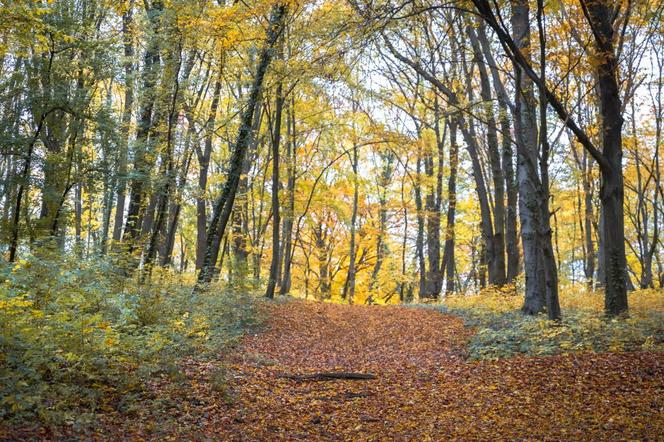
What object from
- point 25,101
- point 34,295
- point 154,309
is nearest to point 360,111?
point 25,101

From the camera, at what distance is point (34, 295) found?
643 centimetres

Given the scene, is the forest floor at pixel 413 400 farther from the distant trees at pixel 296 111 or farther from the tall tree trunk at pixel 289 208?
the tall tree trunk at pixel 289 208

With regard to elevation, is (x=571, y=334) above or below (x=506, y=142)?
below

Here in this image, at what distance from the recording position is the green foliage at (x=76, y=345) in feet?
15.4

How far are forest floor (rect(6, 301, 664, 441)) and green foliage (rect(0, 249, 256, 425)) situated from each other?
337mm

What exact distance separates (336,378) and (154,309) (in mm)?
3191

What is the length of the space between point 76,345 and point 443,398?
178 inches

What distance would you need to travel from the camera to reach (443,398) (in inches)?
267

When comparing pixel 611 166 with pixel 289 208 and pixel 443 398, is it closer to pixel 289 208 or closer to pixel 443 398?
pixel 443 398

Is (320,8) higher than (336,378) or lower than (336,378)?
higher

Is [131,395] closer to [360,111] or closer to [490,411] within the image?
[490,411]

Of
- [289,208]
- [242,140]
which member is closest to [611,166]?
[242,140]

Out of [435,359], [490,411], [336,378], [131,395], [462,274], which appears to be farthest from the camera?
[462,274]

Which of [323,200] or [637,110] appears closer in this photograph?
[637,110]
